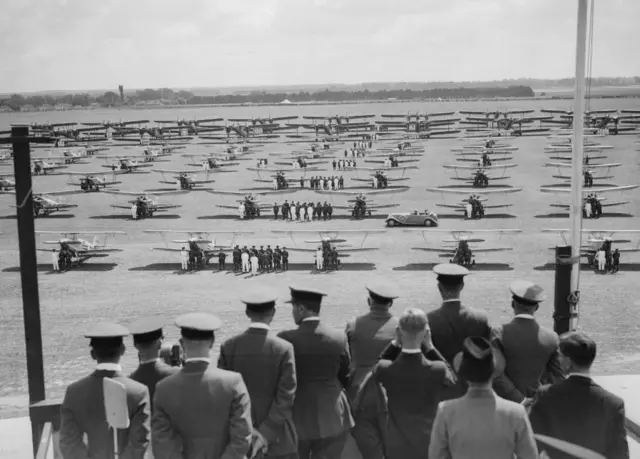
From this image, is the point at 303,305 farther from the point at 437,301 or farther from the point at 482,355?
the point at 437,301

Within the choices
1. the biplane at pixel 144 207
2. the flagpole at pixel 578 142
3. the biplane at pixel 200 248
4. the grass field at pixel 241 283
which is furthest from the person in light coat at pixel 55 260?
the flagpole at pixel 578 142

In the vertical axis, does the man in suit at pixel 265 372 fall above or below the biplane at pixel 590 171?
above

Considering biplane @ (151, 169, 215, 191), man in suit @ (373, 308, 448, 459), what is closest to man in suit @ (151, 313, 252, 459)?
man in suit @ (373, 308, 448, 459)

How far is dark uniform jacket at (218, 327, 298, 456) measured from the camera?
237 inches

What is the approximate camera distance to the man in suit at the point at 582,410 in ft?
17.1

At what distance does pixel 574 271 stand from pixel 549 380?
3261 mm

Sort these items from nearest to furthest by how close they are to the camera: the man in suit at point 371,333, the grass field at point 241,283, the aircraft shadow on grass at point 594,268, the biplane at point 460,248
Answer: the man in suit at point 371,333 < the grass field at point 241,283 < the aircraft shadow on grass at point 594,268 < the biplane at point 460,248

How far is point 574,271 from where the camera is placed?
9438 mm

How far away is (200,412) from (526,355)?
9.57 feet

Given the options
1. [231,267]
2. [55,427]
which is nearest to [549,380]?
[55,427]

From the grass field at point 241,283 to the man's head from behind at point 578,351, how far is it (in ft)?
41.7

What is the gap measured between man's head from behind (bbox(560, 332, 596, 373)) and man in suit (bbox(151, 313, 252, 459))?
242cm

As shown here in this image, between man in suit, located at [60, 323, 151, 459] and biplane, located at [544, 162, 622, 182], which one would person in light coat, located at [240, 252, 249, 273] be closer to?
man in suit, located at [60, 323, 151, 459]

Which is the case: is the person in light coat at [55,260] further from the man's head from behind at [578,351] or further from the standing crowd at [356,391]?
the man's head from behind at [578,351]
